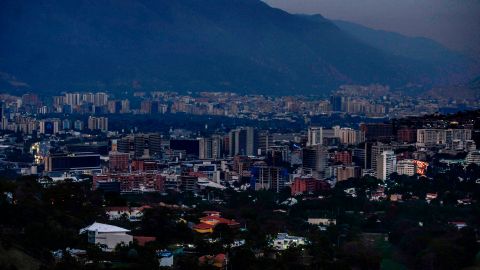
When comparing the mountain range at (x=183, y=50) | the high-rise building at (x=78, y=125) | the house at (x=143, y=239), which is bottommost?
→ the house at (x=143, y=239)

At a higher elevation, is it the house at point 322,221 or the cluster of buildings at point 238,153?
the cluster of buildings at point 238,153

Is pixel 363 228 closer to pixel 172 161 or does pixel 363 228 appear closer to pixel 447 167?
pixel 447 167

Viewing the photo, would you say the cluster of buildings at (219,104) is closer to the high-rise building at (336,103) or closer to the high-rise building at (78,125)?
the high-rise building at (336,103)

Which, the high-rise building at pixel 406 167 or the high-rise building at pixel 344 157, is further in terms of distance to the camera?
the high-rise building at pixel 344 157

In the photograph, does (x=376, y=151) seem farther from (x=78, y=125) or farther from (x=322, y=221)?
(x=78, y=125)

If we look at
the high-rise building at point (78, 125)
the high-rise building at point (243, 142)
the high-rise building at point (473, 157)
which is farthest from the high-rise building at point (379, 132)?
the high-rise building at point (78, 125)

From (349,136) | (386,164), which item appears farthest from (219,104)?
(386,164)

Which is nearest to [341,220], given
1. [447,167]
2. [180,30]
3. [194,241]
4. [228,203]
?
[228,203]
